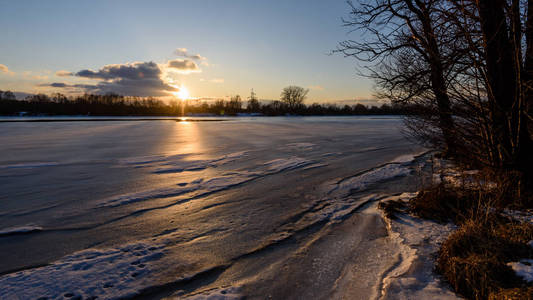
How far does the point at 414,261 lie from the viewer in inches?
112

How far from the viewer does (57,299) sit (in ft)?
7.77

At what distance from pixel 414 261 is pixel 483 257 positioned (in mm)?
629

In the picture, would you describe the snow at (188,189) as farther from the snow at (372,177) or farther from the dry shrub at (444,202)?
the dry shrub at (444,202)

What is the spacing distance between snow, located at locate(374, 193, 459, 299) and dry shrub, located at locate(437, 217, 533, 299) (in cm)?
14

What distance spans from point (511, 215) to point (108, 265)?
17.1 feet

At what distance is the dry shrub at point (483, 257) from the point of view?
2186 millimetres

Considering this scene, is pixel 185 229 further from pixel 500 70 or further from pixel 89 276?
pixel 500 70

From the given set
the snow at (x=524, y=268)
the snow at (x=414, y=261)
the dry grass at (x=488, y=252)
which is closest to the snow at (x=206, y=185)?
the snow at (x=414, y=261)

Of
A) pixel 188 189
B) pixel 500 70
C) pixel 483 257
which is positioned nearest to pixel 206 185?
pixel 188 189

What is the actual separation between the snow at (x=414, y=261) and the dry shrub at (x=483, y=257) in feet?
0.47

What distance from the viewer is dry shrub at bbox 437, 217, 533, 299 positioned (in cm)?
219

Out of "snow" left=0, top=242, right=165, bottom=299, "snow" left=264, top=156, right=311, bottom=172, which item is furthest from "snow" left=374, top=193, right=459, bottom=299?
"snow" left=264, top=156, right=311, bottom=172

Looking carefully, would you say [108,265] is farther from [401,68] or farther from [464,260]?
[401,68]

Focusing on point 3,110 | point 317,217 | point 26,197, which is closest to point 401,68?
point 317,217
